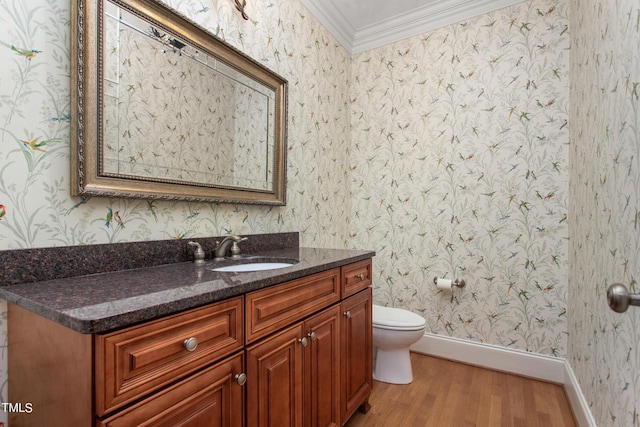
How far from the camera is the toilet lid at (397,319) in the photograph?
6.20 ft

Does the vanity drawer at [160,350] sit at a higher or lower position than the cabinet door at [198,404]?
higher

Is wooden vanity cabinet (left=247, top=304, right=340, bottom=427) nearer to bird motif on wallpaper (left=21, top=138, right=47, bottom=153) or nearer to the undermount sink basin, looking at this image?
the undermount sink basin

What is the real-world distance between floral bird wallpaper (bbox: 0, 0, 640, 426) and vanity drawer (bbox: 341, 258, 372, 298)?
0.59 m

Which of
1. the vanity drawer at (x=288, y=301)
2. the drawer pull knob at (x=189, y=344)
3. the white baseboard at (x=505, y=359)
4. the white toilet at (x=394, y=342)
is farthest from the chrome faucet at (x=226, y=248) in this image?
the white baseboard at (x=505, y=359)

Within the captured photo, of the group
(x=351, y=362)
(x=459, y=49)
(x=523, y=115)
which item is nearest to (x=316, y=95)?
(x=459, y=49)

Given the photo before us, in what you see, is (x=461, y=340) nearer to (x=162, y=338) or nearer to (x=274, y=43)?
(x=162, y=338)

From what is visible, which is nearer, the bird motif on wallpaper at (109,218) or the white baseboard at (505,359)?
the bird motif on wallpaper at (109,218)

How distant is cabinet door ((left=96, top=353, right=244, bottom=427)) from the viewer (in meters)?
0.64

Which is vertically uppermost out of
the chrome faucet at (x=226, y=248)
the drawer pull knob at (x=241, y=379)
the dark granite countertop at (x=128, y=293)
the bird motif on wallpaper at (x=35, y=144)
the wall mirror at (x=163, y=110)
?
the wall mirror at (x=163, y=110)

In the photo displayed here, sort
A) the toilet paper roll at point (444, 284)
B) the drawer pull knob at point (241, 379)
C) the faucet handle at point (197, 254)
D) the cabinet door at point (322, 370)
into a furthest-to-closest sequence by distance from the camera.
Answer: the toilet paper roll at point (444, 284) → the faucet handle at point (197, 254) → the cabinet door at point (322, 370) → the drawer pull knob at point (241, 379)

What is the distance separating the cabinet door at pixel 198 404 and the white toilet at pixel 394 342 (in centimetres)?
121

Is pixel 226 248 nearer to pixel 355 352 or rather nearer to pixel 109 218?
pixel 109 218

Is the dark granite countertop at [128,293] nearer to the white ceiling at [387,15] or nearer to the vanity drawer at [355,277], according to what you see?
the vanity drawer at [355,277]

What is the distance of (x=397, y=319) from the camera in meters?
2.05
